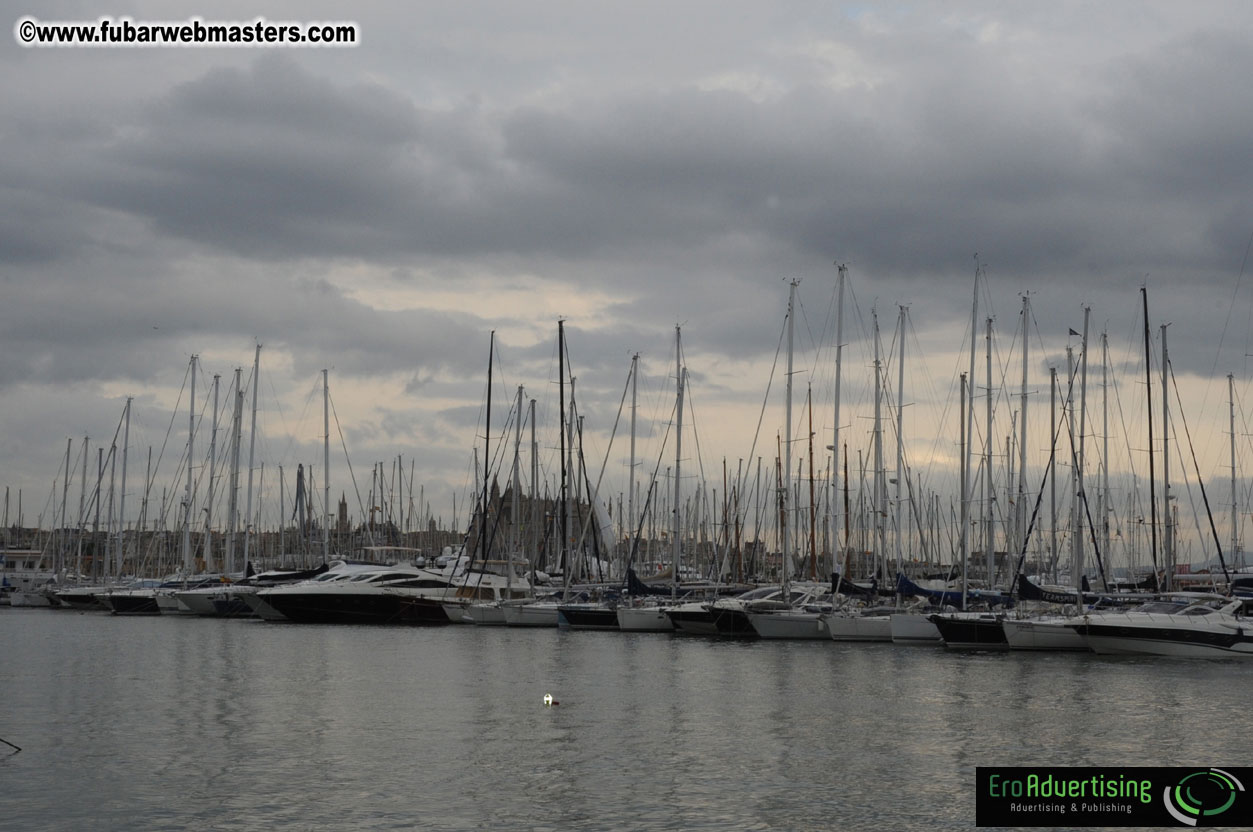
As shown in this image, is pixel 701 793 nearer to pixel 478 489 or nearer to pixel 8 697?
pixel 8 697

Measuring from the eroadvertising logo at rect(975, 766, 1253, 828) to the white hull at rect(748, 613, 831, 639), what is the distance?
39.0m

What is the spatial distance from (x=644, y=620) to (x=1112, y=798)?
48.2 meters

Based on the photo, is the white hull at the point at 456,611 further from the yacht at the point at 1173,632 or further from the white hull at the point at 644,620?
the yacht at the point at 1173,632

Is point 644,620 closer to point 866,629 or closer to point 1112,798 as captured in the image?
point 866,629

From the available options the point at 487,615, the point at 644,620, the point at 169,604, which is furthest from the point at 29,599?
the point at 644,620

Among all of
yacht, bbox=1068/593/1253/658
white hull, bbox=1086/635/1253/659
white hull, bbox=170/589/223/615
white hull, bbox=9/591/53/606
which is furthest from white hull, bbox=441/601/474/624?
white hull, bbox=9/591/53/606

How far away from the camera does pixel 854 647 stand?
61625mm

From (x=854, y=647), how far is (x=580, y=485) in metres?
31.7

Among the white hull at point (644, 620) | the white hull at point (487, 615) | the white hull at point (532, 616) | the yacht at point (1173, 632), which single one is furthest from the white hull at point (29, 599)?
the yacht at point (1173, 632)

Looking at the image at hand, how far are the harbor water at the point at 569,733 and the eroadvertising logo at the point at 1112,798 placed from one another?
765 mm

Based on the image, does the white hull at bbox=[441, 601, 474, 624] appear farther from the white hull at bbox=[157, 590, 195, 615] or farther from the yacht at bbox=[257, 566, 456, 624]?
the white hull at bbox=[157, 590, 195, 615]

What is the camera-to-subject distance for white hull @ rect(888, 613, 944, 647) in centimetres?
6309

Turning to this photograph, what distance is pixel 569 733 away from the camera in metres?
33.7

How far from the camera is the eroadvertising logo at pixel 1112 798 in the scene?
76.9 feet
